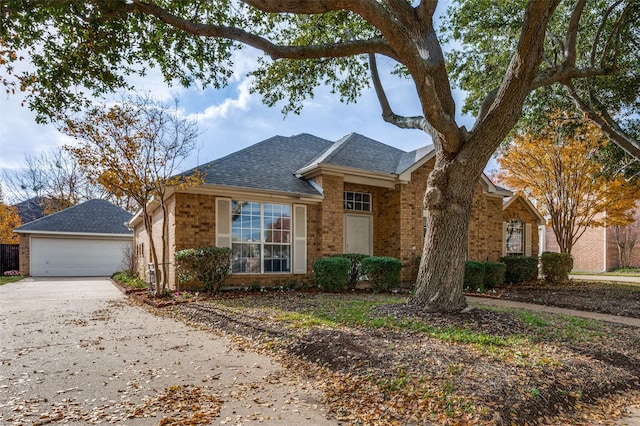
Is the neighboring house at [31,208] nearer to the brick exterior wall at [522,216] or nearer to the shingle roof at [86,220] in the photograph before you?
the shingle roof at [86,220]

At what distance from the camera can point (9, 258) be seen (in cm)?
2184

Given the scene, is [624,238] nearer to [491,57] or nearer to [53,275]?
[491,57]

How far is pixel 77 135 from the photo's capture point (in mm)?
9391

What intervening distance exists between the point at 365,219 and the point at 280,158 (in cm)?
381

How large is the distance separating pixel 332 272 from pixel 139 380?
708cm

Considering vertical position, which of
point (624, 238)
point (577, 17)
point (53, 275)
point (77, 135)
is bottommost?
point (53, 275)

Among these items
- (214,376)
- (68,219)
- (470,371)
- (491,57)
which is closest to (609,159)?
(491,57)

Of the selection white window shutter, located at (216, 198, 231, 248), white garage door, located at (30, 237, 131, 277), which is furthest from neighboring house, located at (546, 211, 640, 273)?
white garage door, located at (30, 237, 131, 277)

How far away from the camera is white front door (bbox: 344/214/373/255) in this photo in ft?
42.5

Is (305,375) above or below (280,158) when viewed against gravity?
below

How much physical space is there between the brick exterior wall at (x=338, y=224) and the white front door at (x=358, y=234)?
7.4 inches

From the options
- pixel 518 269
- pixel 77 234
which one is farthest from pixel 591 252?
pixel 77 234

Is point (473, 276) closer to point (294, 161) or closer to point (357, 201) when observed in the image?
point (357, 201)

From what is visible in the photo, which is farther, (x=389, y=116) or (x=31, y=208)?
(x=31, y=208)
